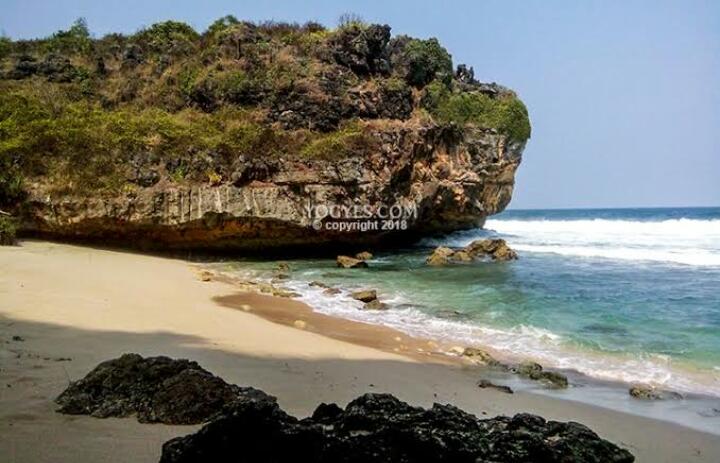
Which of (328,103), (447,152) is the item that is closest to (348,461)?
(328,103)

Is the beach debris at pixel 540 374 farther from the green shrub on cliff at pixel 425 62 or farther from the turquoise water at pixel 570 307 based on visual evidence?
the green shrub on cliff at pixel 425 62

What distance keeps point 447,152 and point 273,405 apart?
79.6ft

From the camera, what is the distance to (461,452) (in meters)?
2.94

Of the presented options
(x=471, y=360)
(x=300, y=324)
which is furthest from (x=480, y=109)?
(x=471, y=360)

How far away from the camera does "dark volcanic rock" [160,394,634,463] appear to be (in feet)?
9.40

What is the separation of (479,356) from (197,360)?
14.2 ft

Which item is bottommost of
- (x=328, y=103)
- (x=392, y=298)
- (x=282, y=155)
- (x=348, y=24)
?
(x=392, y=298)

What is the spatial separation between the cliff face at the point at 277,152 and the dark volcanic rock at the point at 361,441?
18007 millimetres

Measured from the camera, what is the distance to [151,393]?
4375 mm

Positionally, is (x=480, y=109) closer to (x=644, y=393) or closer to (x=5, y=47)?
(x=644, y=393)

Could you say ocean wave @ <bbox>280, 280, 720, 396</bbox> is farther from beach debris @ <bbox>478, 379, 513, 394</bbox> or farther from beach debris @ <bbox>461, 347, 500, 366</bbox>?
beach debris @ <bbox>478, 379, 513, 394</bbox>

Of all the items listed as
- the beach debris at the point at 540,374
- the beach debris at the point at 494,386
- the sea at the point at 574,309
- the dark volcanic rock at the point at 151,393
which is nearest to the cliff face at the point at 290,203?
the sea at the point at 574,309

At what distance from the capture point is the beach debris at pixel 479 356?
826 cm

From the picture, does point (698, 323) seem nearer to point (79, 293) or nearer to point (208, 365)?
point (208, 365)
